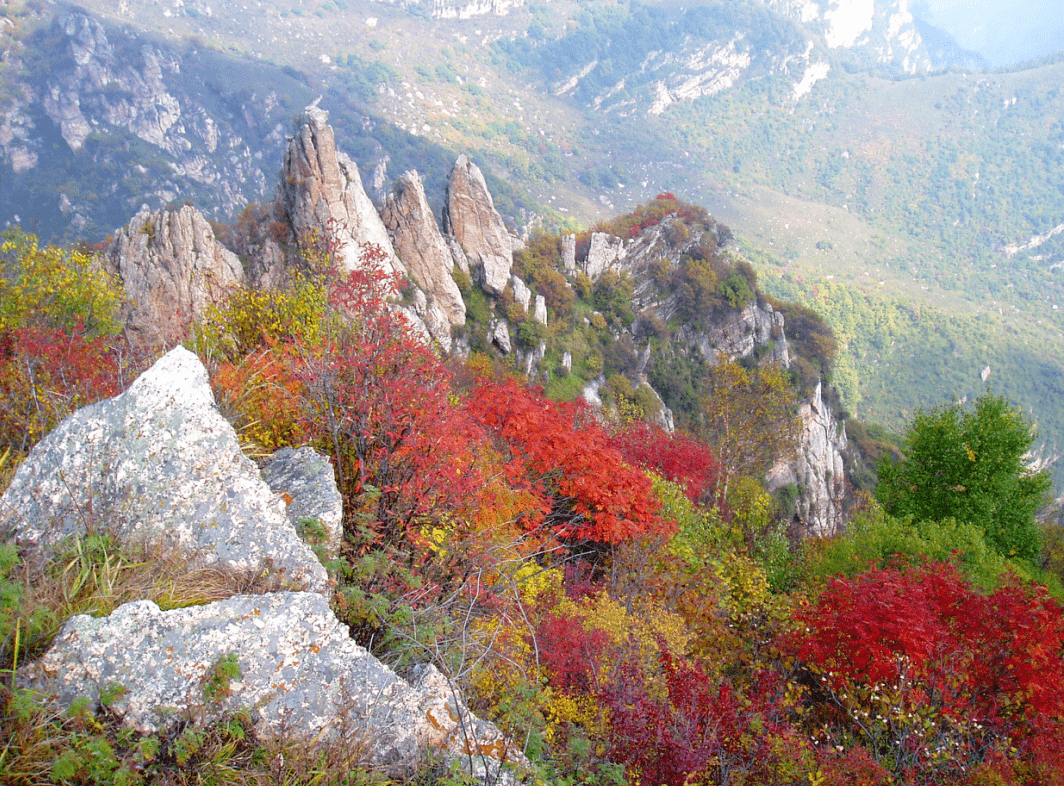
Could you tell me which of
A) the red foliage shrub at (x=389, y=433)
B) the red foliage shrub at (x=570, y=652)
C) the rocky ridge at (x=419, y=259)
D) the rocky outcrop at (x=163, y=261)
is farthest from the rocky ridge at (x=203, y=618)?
the rocky outcrop at (x=163, y=261)

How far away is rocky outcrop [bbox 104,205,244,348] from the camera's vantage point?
2602 cm

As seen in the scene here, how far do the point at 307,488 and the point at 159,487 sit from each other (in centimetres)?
128

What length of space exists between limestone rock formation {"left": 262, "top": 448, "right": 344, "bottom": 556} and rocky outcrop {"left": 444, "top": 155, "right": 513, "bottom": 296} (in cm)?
3435

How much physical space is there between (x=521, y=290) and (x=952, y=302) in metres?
183

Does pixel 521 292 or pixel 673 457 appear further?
pixel 521 292

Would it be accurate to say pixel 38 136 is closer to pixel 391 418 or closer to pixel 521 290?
pixel 521 290

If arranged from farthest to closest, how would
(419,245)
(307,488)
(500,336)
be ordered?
(500,336) → (419,245) → (307,488)


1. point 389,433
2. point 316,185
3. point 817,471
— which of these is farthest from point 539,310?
point 389,433

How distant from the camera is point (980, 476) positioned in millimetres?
18469

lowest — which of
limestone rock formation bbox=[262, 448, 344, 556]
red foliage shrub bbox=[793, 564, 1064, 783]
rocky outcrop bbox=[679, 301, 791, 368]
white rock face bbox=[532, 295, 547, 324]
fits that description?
rocky outcrop bbox=[679, 301, 791, 368]

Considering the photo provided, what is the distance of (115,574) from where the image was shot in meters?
3.83

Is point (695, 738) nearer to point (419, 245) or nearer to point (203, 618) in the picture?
point (203, 618)

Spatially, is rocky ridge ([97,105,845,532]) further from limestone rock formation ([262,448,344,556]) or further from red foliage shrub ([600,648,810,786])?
red foliage shrub ([600,648,810,786])

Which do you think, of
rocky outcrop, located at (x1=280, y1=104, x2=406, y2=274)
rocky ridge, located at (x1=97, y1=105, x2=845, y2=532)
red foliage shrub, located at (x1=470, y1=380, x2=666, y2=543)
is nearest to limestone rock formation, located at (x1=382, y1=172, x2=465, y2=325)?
rocky ridge, located at (x1=97, y1=105, x2=845, y2=532)
